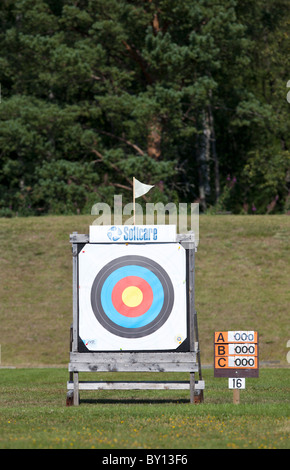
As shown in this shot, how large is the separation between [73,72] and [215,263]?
1514cm

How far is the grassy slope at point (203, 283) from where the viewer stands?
22594 mm

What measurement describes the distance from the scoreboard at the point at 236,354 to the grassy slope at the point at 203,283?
9.62m

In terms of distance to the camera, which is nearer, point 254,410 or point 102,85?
point 254,410

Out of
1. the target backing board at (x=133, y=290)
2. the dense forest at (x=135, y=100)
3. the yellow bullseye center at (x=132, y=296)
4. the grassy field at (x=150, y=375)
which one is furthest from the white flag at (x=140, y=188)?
the dense forest at (x=135, y=100)

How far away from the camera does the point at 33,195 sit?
40.4m

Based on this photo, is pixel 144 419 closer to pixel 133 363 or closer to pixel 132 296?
pixel 133 363

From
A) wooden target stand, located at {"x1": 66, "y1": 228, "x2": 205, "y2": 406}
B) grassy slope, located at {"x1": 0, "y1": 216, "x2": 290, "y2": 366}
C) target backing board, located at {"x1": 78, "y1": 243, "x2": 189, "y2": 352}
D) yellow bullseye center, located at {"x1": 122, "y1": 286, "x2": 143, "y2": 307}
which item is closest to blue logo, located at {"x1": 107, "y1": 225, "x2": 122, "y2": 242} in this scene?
target backing board, located at {"x1": 78, "y1": 243, "x2": 189, "y2": 352}

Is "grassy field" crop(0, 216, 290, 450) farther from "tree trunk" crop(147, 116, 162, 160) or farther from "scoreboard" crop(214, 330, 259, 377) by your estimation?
"tree trunk" crop(147, 116, 162, 160)

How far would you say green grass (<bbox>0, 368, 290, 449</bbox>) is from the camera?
27.4 feet

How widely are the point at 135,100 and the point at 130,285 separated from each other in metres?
26.3

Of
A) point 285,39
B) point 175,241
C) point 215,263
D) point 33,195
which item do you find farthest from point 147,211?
point 175,241

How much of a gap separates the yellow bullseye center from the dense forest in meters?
21.6

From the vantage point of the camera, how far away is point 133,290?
12.9m
